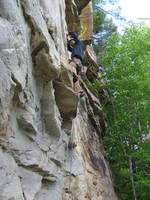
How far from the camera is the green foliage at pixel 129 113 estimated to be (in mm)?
17078

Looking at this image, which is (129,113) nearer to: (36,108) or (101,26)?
(36,108)

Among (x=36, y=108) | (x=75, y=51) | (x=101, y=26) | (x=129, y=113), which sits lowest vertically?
(x=36, y=108)

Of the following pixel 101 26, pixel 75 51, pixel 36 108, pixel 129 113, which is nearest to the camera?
pixel 36 108

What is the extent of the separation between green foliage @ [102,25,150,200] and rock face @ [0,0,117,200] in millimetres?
4814

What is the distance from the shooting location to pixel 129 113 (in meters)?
18.2

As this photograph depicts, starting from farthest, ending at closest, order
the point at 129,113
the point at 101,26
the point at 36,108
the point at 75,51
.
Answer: the point at 101,26 < the point at 129,113 < the point at 75,51 < the point at 36,108

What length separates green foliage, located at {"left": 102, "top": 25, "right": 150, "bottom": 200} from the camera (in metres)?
17.1

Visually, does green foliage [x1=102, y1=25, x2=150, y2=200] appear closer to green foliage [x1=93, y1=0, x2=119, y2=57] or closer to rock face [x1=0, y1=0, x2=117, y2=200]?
rock face [x1=0, y1=0, x2=117, y2=200]

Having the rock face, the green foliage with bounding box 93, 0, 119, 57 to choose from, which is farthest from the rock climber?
the green foliage with bounding box 93, 0, 119, 57

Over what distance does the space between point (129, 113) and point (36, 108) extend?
32.0 ft

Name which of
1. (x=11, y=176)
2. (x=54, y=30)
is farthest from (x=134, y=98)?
(x=11, y=176)

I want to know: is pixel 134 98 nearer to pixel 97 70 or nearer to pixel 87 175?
pixel 97 70

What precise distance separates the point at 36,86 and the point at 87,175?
16.2 ft

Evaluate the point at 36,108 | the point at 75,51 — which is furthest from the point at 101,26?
the point at 36,108
